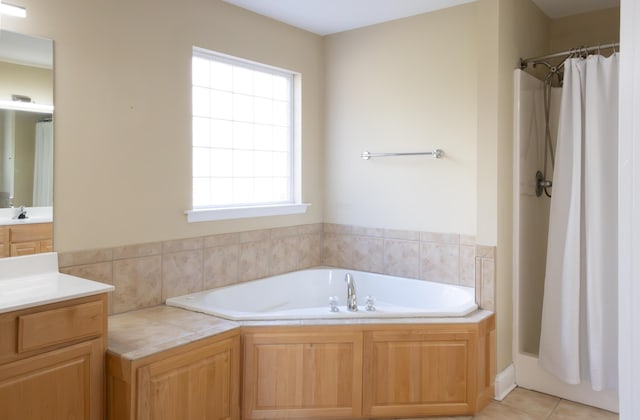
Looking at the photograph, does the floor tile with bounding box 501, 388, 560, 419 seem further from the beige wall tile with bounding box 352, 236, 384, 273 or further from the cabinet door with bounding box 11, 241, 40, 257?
the cabinet door with bounding box 11, 241, 40, 257

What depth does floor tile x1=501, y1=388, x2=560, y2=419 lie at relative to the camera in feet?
9.31

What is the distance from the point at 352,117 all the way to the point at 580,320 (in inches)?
83.4

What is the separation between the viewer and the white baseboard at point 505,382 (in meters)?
2.99

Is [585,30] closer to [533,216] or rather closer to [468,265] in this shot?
[533,216]

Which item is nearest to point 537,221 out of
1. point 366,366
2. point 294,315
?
point 366,366

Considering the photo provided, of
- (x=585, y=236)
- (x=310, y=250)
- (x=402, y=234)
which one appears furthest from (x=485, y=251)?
(x=310, y=250)

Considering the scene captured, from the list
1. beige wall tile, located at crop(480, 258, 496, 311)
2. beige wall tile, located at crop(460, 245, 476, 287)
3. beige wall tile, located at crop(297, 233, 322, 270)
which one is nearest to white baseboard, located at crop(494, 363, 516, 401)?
beige wall tile, located at crop(480, 258, 496, 311)

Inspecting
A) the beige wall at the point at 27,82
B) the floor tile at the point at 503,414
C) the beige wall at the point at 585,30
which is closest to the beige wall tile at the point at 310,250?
the floor tile at the point at 503,414

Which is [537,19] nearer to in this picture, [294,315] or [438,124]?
[438,124]

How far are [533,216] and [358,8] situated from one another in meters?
1.84

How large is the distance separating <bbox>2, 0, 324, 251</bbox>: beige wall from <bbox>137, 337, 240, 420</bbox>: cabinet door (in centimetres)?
82

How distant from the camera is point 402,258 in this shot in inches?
143

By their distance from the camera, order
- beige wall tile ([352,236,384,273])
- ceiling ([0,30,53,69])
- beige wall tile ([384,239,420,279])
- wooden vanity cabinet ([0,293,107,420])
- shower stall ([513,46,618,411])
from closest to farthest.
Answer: wooden vanity cabinet ([0,293,107,420]) → ceiling ([0,30,53,69]) → shower stall ([513,46,618,411]) → beige wall tile ([384,239,420,279]) → beige wall tile ([352,236,384,273])

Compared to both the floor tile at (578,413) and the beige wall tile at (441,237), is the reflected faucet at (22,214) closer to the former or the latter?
the beige wall tile at (441,237)
